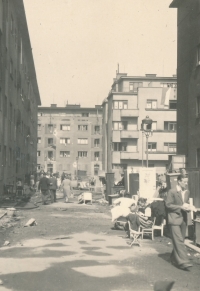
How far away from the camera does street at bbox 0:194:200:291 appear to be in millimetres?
7332

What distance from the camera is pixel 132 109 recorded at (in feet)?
195

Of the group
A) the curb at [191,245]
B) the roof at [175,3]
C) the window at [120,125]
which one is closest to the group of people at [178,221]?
the curb at [191,245]

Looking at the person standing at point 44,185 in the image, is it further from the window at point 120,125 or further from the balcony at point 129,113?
the window at point 120,125

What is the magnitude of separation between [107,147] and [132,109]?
10.2m

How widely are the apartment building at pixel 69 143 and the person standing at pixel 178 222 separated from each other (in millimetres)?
80108

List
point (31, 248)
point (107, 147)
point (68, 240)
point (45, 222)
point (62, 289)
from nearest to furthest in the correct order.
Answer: point (62, 289)
point (31, 248)
point (68, 240)
point (45, 222)
point (107, 147)

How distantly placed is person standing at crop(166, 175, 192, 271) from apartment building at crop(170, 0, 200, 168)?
17423mm

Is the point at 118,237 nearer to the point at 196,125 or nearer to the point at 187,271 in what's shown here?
the point at 187,271

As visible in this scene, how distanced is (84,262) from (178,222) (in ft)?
6.53

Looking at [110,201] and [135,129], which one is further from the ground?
[135,129]

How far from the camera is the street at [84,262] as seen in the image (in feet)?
24.1

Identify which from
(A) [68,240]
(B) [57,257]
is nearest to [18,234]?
(A) [68,240]

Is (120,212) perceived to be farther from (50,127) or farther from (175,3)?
(50,127)

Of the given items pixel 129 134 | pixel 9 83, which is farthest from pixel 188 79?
pixel 129 134
